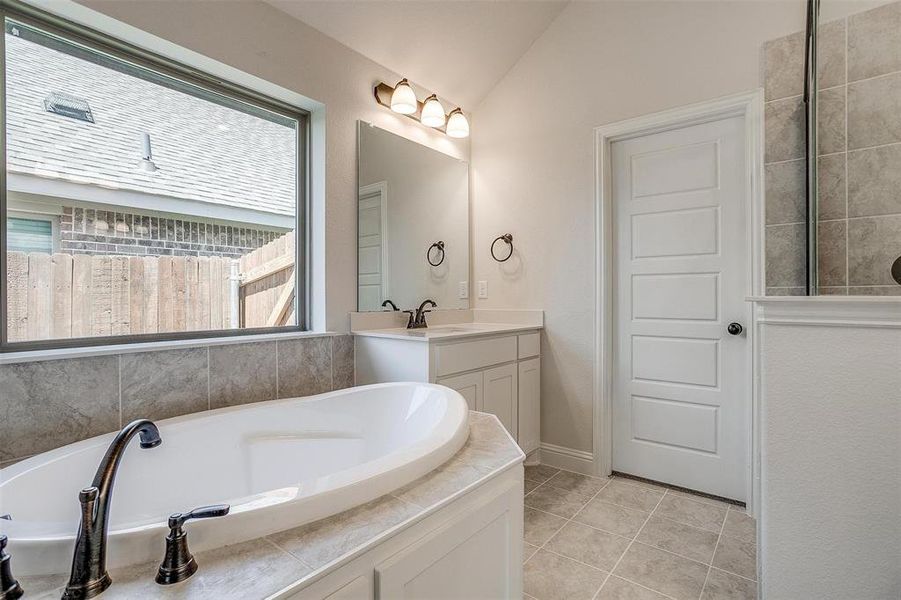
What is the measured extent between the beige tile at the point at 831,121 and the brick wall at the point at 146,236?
2.57m

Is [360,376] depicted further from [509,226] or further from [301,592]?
[301,592]

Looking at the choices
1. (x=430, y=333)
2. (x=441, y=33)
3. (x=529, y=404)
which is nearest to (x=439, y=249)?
(x=430, y=333)

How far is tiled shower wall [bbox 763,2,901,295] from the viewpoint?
5.78 feet

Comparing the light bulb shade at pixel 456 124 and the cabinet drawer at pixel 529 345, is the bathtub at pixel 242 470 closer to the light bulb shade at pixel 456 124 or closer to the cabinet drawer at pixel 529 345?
the cabinet drawer at pixel 529 345

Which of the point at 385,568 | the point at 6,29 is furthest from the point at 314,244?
the point at 385,568

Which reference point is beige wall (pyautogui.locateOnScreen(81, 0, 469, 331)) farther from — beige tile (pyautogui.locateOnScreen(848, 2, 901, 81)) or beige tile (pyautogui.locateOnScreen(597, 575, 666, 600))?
beige tile (pyautogui.locateOnScreen(848, 2, 901, 81))

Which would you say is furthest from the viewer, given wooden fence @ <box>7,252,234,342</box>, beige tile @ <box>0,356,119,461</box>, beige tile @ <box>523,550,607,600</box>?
beige tile @ <box>523,550,607,600</box>

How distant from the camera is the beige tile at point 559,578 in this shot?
1.60 metres

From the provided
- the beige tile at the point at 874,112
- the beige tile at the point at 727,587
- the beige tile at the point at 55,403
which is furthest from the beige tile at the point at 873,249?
the beige tile at the point at 55,403

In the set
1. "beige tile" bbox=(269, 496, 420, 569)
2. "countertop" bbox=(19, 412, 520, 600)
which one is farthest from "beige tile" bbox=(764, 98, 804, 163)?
"beige tile" bbox=(269, 496, 420, 569)

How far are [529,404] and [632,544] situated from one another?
3.15ft

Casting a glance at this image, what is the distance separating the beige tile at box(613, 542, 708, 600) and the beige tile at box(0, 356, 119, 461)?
6.51 ft

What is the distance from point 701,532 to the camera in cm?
200

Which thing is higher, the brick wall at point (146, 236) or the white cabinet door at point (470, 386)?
the brick wall at point (146, 236)
